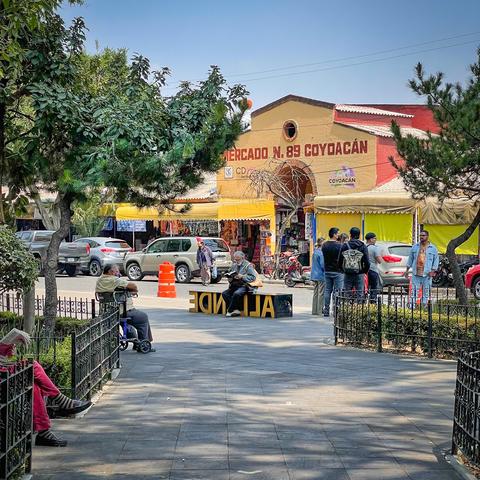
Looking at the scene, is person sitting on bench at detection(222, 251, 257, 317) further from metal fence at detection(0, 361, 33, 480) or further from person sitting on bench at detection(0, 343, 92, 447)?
metal fence at detection(0, 361, 33, 480)

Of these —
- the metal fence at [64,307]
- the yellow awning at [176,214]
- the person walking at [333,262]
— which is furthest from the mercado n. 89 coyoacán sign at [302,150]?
the metal fence at [64,307]

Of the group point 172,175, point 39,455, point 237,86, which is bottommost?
point 39,455

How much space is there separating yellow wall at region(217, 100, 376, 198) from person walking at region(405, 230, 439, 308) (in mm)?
18906

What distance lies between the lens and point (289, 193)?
37562 mm

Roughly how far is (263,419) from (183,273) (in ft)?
78.5

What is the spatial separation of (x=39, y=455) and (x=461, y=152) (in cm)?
962

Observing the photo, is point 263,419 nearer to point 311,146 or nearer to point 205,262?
point 205,262

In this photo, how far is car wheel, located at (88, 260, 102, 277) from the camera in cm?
3666

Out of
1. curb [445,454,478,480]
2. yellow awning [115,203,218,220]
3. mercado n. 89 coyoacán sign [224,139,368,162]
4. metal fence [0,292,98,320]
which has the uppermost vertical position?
mercado n. 89 coyoacán sign [224,139,368,162]

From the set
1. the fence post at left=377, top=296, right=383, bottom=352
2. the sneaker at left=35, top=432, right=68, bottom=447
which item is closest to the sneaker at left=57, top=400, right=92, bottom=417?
the sneaker at left=35, top=432, right=68, bottom=447

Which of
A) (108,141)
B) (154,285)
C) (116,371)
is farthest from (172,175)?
(154,285)

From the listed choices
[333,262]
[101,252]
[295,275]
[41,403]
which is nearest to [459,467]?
[41,403]

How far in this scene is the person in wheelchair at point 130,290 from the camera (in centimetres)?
1352

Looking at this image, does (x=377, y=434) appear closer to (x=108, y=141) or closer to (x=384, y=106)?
(x=108, y=141)
